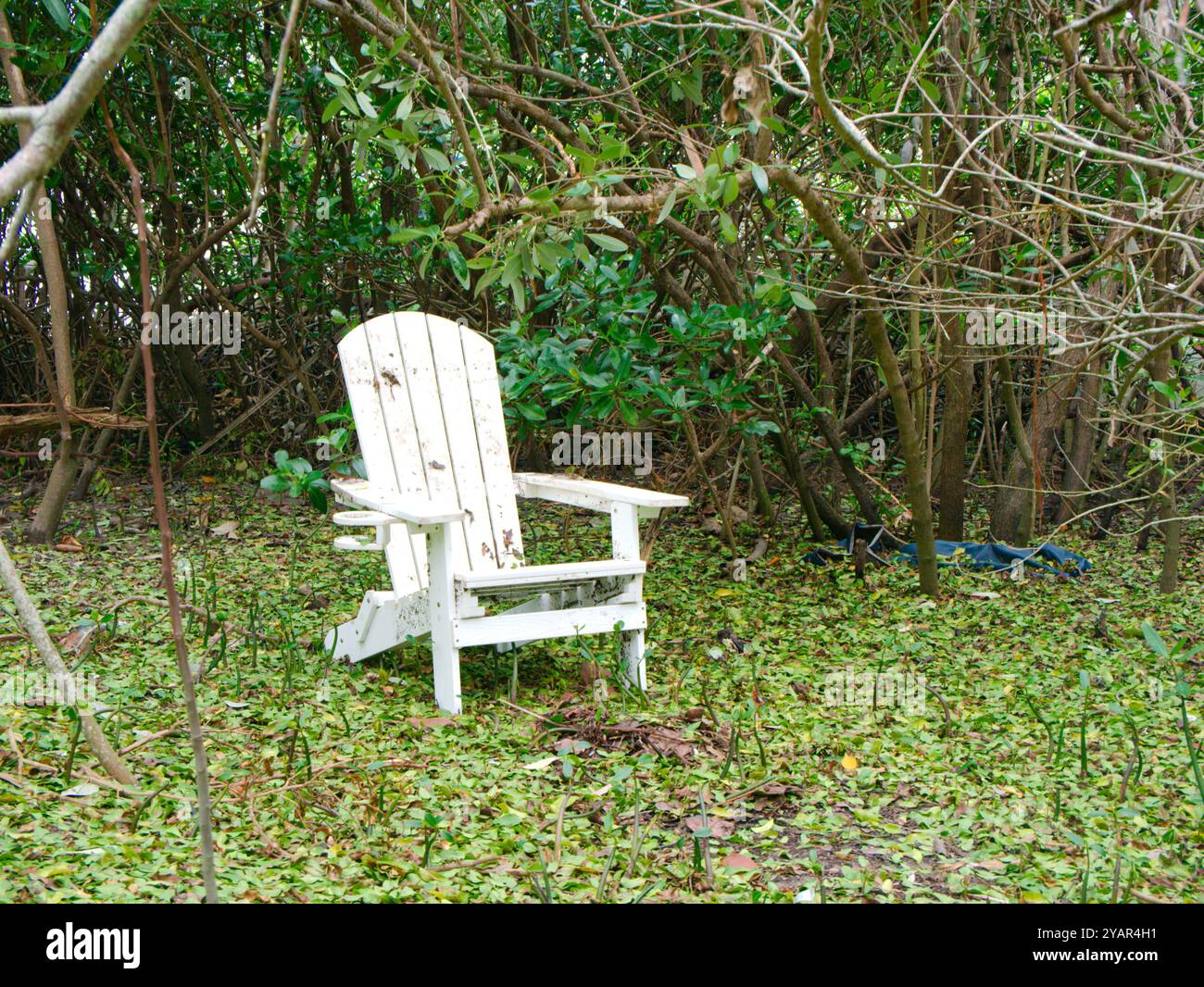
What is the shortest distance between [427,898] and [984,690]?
184cm

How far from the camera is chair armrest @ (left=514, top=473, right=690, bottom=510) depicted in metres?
3.05

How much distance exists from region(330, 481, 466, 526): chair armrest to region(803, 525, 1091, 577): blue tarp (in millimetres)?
2087

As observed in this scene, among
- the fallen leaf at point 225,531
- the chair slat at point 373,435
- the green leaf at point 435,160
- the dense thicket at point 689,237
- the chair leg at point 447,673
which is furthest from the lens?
the fallen leaf at point 225,531

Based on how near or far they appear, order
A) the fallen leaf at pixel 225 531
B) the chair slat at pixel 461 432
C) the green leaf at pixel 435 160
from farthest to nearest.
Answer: the fallen leaf at pixel 225 531 → the chair slat at pixel 461 432 → the green leaf at pixel 435 160

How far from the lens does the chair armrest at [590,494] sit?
120 inches

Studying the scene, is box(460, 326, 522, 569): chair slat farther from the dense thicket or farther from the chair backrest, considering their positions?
the dense thicket

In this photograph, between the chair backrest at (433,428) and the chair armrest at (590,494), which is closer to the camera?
the chair armrest at (590,494)

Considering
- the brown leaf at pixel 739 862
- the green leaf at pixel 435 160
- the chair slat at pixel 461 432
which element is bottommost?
the brown leaf at pixel 739 862

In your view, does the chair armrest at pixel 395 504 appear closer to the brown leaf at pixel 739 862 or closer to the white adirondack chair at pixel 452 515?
the white adirondack chair at pixel 452 515

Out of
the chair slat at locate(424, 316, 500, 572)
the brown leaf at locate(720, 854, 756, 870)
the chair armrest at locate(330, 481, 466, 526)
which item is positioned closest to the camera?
the brown leaf at locate(720, 854, 756, 870)

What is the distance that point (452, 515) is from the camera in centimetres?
277

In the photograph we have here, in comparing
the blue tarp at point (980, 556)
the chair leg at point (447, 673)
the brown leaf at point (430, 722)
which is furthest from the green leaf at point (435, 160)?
the blue tarp at point (980, 556)

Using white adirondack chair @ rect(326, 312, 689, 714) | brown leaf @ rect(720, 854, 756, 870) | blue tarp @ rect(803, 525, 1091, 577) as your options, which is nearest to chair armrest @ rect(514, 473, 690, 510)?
white adirondack chair @ rect(326, 312, 689, 714)

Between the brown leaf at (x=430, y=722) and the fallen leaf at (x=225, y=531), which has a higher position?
the fallen leaf at (x=225, y=531)
